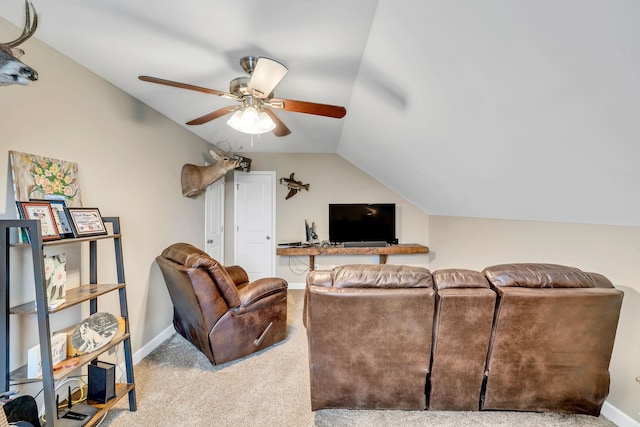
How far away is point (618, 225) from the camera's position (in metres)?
1.91

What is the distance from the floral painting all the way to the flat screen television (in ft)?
10.8

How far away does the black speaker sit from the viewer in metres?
1.75

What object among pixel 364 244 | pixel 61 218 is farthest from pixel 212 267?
pixel 364 244

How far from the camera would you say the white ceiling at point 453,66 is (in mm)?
1160

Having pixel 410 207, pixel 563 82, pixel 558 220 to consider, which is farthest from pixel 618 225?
pixel 410 207

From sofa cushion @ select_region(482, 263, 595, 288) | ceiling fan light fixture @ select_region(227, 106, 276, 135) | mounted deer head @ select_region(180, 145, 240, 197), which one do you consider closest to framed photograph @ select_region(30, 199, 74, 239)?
ceiling fan light fixture @ select_region(227, 106, 276, 135)

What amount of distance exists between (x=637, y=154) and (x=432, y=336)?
1.41 m

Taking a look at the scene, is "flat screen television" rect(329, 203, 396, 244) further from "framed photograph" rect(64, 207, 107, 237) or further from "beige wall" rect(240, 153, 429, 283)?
"framed photograph" rect(64, 207, 107, 237)

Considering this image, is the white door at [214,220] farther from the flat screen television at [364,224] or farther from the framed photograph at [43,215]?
the framed photograph at [43,215]

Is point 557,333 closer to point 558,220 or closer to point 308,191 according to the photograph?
point 558,220

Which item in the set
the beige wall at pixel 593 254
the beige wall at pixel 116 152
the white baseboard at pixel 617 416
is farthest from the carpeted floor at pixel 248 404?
the beige wall at pixel 116 152

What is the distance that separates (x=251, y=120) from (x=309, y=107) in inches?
19.0

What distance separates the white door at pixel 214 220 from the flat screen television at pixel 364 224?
180 cm

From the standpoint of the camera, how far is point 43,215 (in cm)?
152
